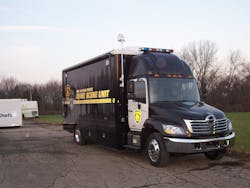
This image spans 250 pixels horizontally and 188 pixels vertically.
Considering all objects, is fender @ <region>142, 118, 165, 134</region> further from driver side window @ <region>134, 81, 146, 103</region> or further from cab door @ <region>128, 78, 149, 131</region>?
driver side window @ <region>134, 81, 146, 103</region>

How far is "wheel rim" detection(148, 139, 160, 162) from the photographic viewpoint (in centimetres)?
898

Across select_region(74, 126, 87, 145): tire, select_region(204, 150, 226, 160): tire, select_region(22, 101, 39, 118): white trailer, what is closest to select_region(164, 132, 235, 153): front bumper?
select_region(204, 150, 226, 160): tire

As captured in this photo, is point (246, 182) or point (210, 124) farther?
point (210, 124)

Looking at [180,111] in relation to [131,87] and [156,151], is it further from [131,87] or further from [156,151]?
[131,87]

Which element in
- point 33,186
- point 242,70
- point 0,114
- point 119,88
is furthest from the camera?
point 242,70

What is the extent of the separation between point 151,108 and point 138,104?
64 centimetres

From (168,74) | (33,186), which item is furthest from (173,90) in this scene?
(33,186)

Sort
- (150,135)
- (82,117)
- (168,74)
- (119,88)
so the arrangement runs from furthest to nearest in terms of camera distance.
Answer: (82,117), (119,88), (168,74), (150,135)

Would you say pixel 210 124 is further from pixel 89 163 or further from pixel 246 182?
pixel 89 163

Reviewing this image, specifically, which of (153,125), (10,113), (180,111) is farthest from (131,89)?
(10,113)

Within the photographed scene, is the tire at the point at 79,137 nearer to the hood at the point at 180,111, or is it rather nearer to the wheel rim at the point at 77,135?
the wheel rim at the point at 77,135

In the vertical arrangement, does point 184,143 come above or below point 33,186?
above

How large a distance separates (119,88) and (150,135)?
2.08 meters

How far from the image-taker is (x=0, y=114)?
30516 millimetres
